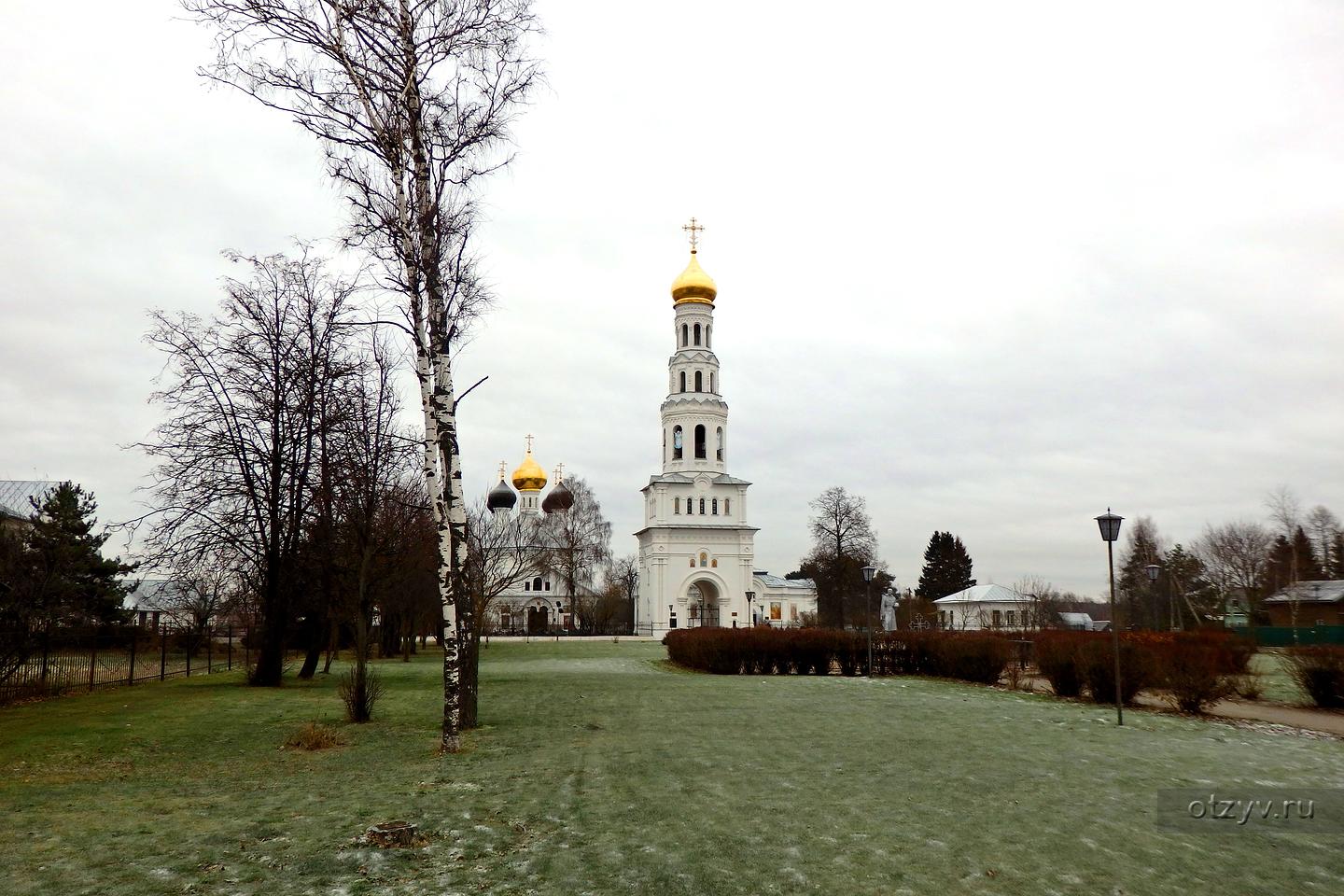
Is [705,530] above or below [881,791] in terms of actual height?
above

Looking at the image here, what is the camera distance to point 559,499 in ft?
245

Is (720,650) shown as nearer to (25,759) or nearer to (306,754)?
(306,754)

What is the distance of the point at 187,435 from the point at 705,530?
4780cm

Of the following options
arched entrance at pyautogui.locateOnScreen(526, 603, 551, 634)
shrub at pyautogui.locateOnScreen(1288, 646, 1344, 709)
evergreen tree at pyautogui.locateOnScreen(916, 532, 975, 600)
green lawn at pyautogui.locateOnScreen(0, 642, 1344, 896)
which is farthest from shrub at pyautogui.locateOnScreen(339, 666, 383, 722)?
evergreen tree at pyautogui.locateOnScreen(916, 532, 975, 600)

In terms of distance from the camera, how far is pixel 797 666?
25.7 metres

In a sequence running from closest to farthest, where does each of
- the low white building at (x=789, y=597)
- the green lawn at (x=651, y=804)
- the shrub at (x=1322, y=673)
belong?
1. the green lawn at (x=651, y=804)
2. the shrub at (x=1322, y=673)
3. the low white building at (x=789, y=597)

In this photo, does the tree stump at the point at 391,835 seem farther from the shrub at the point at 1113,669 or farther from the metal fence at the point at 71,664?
the shrub at the point at 1113,669

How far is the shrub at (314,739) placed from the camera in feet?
36.0

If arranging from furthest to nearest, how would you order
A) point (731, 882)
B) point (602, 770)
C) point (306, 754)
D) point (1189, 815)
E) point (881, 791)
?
point (306, 754), point (602, 770), point (881, 791), point (1189, 815), point (731, 882)

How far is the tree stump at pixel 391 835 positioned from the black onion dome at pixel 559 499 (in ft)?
215

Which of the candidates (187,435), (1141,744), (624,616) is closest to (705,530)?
(624,616)

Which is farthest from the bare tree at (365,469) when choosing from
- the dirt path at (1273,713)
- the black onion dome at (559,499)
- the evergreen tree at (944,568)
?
the evergreen tree at (944,568)

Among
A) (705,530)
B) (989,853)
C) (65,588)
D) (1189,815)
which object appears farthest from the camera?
(705,530)

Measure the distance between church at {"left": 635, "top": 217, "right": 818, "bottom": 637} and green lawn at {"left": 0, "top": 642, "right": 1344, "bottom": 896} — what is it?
1975 inches
